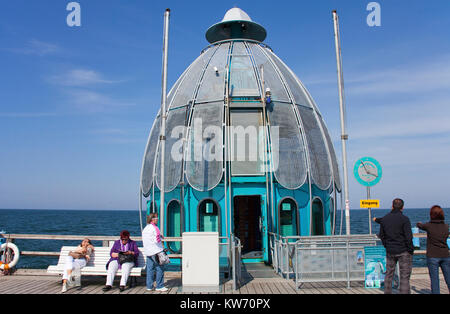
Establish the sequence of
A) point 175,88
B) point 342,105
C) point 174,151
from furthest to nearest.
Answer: point 175,88 < point 174,151 < point 342,105

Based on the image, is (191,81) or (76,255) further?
(191,81)

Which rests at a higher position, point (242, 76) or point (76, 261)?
point (242, 76)

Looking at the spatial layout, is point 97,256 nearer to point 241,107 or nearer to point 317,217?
point 241,107

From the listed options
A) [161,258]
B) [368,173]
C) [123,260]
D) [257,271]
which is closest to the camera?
[161,258]

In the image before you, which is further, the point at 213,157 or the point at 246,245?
the point at 246,245

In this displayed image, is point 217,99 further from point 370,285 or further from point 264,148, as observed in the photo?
point 370,285

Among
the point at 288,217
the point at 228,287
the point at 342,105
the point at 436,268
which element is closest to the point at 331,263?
the point at 436,268

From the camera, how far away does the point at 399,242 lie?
22.9 feet

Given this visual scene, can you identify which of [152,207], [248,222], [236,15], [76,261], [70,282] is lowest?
[70,282]

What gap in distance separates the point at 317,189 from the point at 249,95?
435cm

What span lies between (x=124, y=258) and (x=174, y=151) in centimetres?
562

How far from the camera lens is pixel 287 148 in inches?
520
